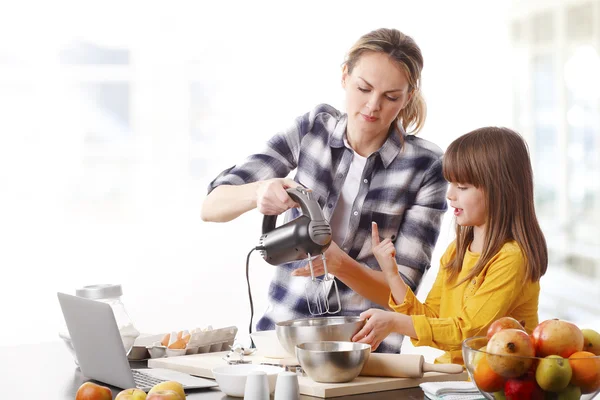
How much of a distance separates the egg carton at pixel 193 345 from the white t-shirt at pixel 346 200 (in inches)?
18.4

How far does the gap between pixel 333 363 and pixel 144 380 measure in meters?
Answer: 0.44

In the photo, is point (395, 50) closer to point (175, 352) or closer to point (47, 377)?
point (175, 352)

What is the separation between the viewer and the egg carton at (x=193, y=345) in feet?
6.51

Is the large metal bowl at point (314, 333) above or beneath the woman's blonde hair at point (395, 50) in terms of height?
beneath

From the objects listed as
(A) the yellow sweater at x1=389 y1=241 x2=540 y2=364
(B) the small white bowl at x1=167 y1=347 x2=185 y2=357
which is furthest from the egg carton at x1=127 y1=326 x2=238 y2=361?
(A) the yellow sweater at x1=389 y1=241 x2=540 y2=364

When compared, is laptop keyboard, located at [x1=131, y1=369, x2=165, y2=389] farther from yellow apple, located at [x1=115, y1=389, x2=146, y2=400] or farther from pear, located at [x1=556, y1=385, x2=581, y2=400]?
A: pear, located at [x1=556, y1=385, x2=581, y2=400]

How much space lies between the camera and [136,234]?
494cm

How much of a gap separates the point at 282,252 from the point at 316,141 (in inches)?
25.5

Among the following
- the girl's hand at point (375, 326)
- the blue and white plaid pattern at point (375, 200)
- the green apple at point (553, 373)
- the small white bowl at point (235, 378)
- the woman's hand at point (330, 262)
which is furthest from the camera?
the blue and white plaid pattern at point (375, 200)

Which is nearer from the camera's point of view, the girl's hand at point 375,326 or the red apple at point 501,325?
the red apple at point 501,325

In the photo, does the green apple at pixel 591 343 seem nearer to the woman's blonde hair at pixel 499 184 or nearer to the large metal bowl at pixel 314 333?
the large metal bowl at pixel 314 333

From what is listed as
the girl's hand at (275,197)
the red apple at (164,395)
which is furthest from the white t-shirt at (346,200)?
the red apple at (164,395)

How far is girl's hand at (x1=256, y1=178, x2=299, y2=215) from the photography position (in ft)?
6.24

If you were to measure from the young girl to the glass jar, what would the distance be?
632 mm
